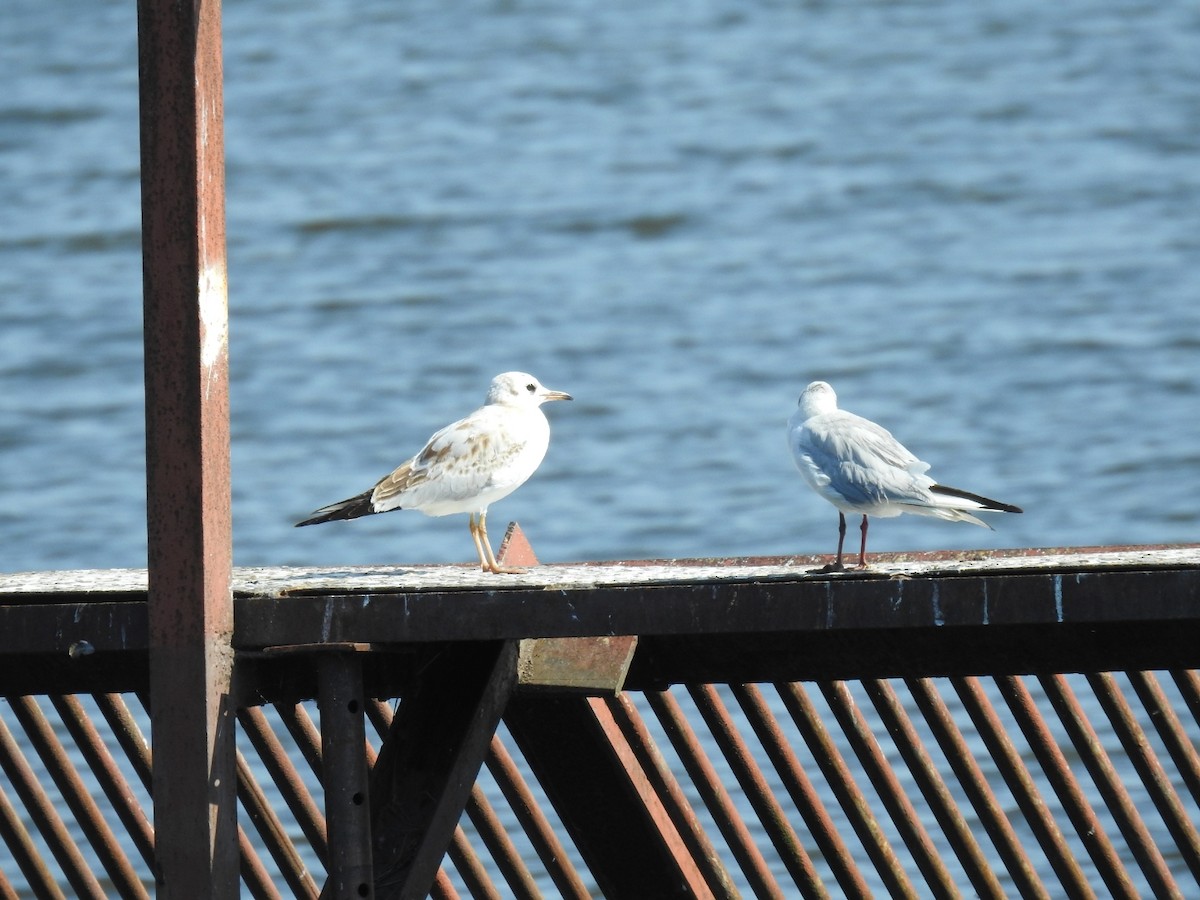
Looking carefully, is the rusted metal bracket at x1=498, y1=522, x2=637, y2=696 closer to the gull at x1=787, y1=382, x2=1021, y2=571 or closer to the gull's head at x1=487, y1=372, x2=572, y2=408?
the gull at x1=787, y1=382, x2=1021, y2=571

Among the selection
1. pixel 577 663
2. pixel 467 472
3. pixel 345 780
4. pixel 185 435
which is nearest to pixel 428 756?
pixel 345 780

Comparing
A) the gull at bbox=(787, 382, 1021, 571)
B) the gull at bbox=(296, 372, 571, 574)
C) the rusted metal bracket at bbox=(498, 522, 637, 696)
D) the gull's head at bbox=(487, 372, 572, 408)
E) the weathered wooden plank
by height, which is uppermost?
the gull at bbox=(787, 382, 1021, 571)

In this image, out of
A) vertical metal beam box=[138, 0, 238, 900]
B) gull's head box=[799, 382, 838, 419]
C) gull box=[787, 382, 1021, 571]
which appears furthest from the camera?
gull's head box=[799, 382, 838, 419]

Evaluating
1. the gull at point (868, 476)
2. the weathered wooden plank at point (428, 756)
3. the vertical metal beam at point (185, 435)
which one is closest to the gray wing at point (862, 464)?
the gull at point (868, 476)

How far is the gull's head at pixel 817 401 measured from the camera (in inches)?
216

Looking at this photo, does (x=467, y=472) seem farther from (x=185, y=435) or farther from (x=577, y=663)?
(x=185, y=435)

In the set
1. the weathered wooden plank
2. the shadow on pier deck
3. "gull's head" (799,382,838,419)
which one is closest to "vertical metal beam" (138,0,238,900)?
the shadow on pier deck

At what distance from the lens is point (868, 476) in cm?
503

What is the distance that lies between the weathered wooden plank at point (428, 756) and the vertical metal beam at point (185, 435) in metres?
0.47

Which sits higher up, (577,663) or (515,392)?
(515,392)

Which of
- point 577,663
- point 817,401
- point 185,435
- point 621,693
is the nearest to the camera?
point 185,435

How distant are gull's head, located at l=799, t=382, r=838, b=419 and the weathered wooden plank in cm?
117

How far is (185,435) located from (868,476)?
1663 millimetres

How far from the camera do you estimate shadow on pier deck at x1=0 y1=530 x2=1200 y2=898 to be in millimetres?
4488
